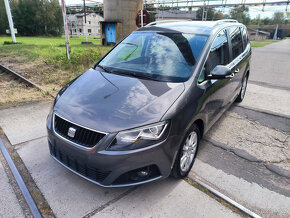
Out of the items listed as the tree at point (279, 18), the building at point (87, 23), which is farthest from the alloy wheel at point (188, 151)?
the tree at point (279, 18)

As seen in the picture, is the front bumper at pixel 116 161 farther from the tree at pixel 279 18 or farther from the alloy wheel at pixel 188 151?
the tree at pixel 279 18

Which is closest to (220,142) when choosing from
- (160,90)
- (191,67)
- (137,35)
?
(191,67)

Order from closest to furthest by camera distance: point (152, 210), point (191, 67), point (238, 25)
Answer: point (152, 210) → point (191, 67) → point (238, 25)

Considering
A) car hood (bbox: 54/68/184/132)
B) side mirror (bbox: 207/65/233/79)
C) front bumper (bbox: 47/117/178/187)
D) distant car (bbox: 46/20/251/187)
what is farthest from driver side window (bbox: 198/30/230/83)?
front bumper (bbox: 47/117/178/187)

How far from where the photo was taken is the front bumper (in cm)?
204

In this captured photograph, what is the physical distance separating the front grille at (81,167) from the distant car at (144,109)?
1 centimetres

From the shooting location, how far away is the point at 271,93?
20.9 ft

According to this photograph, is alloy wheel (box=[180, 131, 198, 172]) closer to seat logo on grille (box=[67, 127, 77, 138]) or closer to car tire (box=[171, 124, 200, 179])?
car tire (box=[171, 124, 200, 179])

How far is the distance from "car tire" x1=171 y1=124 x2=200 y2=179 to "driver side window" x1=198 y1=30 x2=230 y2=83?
694 millimetres

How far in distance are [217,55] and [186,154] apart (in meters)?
1.61

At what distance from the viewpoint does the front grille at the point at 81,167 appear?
7.03ft

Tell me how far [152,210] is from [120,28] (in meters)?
22.9

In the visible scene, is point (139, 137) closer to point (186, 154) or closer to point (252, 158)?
point (186, 154)

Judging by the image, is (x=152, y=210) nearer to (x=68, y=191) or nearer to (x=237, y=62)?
(x=68, y=191)
